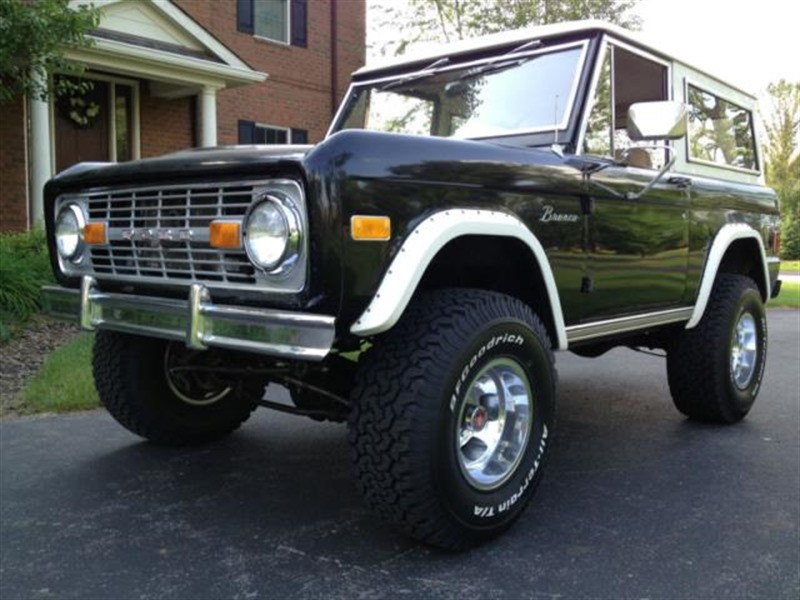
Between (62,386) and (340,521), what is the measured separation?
2.98 m

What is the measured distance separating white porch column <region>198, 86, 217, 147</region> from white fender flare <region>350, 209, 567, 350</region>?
31.9 ft

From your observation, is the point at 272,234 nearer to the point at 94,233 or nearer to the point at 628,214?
the point at 94,233

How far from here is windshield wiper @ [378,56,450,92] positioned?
3957mm

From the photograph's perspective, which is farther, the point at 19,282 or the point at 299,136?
the point at 299,136

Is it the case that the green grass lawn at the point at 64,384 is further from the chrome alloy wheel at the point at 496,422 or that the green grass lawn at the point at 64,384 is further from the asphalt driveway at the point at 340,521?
the chrome alloy wheel at the point at 496,422

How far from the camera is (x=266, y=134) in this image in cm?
1394

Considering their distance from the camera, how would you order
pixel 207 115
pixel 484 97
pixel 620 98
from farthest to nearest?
pixel 207 115 < pixel 620 98 < pixel 484 97

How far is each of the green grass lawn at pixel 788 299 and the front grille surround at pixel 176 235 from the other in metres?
10.6

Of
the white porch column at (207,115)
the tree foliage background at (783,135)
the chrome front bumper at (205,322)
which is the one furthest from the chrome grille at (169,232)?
the tree foliage background at (783,135)

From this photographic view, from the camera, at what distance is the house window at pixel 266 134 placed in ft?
44.5

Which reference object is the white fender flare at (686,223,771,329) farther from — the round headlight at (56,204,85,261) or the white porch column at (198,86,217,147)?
Answer: the white porch column at (198,86,217,147)

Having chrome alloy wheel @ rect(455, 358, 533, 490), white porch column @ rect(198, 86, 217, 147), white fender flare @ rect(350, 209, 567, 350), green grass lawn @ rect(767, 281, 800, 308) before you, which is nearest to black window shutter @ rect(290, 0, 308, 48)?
white porch column @ rect(198, 86, 217, 147)

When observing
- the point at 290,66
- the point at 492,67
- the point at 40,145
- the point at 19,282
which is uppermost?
the point at 290,66

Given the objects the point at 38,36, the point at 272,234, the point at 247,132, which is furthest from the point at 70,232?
the point at 247,132
